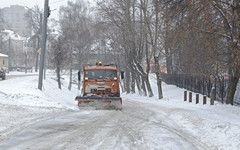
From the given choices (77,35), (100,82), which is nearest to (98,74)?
(100,82)

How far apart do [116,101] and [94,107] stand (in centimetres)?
119

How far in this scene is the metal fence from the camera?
24.0 m

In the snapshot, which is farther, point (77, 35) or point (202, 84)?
point (77, 35)

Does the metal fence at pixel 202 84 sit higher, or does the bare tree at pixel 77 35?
the bare tree at pixel 77 35

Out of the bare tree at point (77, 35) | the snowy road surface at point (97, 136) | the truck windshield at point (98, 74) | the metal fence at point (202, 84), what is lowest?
the snowy road surface at point (97, 136)

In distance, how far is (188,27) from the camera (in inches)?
616

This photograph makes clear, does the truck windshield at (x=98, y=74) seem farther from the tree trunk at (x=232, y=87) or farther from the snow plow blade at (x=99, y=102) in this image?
the tree trunk at (x=232, y=87)

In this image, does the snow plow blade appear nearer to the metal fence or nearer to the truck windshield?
the truck windshield

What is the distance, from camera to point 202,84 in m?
30.2

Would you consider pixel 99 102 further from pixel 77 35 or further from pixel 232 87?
pixel 77 35

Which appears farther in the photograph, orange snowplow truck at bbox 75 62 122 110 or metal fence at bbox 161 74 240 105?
metal fence at bbox 161 74 240 105

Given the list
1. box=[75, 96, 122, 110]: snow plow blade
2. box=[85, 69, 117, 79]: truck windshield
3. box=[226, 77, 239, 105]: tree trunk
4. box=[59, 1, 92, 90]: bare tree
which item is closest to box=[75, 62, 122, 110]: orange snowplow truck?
box=[85, 69, 117, 79]: truck windshield

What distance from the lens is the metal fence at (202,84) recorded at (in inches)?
946

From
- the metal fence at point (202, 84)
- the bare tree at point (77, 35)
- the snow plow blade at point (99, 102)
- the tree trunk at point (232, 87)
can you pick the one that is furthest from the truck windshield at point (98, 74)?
the bare tree at point (77, 35)
